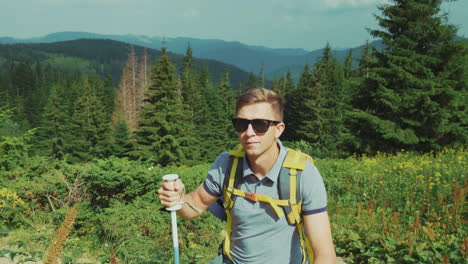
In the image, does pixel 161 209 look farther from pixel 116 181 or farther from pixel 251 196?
pixel 251 196

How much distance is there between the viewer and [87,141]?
5141 cm

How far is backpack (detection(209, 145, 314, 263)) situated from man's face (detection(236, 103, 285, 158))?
14 cm

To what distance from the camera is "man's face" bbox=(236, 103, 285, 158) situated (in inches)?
86.4

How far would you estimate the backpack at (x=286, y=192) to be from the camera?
2055 millimetres

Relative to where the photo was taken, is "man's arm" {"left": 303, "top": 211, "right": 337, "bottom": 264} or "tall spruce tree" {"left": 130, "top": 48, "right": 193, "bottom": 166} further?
"tall spruce tree" {"left": 130, "top": 48, "right": 193, "bottom": 166}

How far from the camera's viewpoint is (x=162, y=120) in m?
30.6

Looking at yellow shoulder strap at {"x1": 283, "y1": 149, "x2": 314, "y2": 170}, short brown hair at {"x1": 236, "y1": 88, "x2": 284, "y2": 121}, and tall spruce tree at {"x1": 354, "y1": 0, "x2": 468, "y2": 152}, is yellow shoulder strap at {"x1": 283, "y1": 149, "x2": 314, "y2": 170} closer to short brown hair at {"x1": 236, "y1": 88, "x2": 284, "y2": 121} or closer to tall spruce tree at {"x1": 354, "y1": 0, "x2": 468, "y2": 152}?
short brown hair at {"x1": 236, "y1": 88, "x2": 284, "y2": 121}

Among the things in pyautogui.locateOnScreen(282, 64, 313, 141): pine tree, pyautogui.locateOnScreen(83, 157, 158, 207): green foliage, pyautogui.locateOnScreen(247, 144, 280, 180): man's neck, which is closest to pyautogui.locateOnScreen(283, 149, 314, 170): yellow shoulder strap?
pyautogui.locateOnScreen(247, 144, 280, 180): man's neck

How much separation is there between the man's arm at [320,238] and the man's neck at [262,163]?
39 centimetres

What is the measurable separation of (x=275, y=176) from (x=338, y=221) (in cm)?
455

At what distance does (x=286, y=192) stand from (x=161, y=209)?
168 inches

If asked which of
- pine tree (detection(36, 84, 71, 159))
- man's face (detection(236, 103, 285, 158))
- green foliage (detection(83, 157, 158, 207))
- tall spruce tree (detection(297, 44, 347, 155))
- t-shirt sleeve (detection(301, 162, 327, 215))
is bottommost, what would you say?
pine tree (detection(36, 84, 71, 159))

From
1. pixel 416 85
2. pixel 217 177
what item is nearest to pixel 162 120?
pixel 416 85

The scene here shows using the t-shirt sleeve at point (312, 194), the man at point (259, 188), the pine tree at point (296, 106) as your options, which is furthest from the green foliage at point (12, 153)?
the pine tree at point (296, 106)
